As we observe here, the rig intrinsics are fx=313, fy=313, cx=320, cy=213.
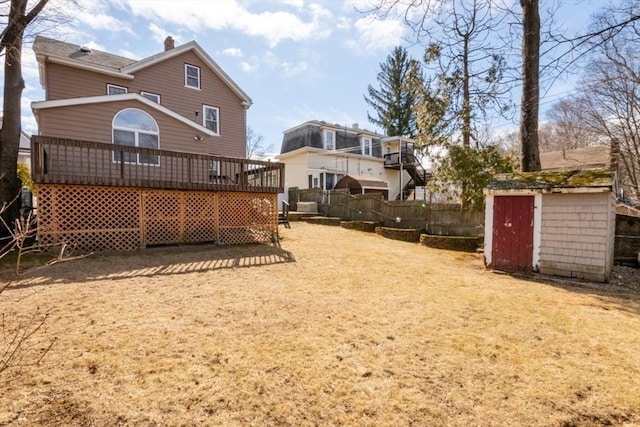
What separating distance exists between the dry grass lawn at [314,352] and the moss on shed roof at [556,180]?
2724mm

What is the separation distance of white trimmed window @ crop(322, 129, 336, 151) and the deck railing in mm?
13540

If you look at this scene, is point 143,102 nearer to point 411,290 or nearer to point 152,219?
point 152,219

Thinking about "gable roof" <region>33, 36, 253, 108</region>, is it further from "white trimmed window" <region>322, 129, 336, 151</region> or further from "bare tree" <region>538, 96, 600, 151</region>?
"bare tree" <region>538, 96, 600, 151</region>

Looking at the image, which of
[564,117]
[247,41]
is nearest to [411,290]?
[247,41]

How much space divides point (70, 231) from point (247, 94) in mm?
11752

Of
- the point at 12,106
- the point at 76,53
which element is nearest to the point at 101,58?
the point at 76,53

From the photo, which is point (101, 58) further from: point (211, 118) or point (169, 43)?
point (211, 118)

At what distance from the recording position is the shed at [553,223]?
7.61m

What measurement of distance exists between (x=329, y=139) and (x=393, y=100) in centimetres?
1409

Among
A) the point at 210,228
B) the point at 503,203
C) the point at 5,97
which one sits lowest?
the point at 210,228

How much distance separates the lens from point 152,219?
9250mm

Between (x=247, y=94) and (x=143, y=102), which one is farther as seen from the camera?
(x=247, y=94)

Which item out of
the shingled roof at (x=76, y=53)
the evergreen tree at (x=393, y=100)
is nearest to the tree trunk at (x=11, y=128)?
the shingled roof at (x=76, y=53)

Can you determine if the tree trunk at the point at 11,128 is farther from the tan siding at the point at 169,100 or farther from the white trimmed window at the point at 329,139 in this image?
the white trimmed window at the point at 329,139
